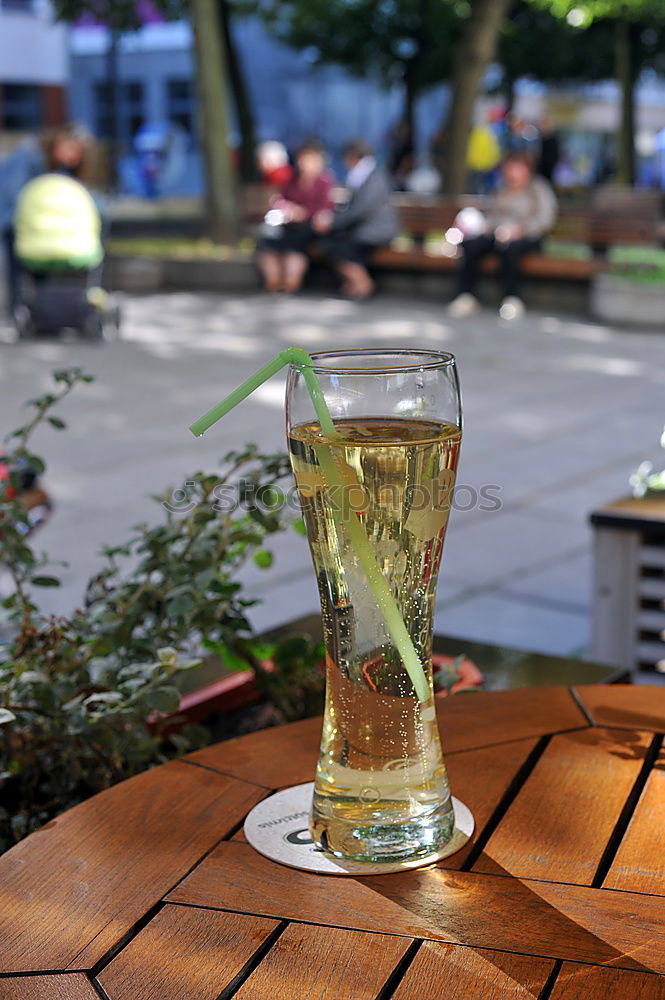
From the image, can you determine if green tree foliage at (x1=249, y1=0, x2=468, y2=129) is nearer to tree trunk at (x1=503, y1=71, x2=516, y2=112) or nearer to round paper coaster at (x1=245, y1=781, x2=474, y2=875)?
tree trunk at (x1=503, y1=71, x2=516, y2=112)

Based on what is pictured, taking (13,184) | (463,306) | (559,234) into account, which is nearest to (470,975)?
(13,184)

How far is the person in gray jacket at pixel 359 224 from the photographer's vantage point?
13383 mm

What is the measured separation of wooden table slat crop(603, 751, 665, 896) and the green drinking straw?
23cm

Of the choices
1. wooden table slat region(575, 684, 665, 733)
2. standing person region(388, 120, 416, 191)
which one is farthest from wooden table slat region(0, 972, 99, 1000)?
standing person region(388, 120, 416, 191)

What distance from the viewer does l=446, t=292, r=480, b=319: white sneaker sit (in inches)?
500

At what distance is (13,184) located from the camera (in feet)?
35.1

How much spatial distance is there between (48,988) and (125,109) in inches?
1796

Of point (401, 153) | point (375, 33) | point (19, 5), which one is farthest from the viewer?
point (19, 5)

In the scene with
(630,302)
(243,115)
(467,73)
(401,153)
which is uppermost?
(467,73)

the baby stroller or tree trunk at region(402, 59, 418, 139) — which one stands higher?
tree trunk at region(402, 59, 418, 139)

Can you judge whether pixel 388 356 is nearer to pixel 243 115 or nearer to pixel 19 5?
pixel 243 115

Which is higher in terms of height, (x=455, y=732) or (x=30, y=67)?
(x=30, y=67)

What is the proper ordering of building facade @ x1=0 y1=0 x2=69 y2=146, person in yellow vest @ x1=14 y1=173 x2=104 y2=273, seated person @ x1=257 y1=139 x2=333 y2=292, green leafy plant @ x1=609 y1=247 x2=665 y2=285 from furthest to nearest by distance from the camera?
building facade @ x1=0 y1=0 x2=69 y2=146 < seated person @ x1=257 y1=139 x2=333 y2=292 < green leafy plant @ x1=609 y1=247 x2=665 y2=285 < person in yellow vest @ x1=14 y1=173 x2=104 y2=273

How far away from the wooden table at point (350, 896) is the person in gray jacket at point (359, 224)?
40.8ft
